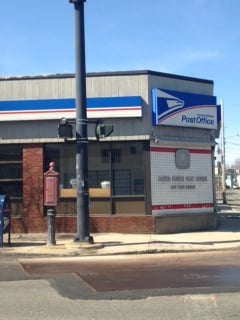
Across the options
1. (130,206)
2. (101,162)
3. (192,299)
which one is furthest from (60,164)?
(192,299)

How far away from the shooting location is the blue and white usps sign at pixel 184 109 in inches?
769

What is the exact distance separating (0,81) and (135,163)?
5470 millimetres

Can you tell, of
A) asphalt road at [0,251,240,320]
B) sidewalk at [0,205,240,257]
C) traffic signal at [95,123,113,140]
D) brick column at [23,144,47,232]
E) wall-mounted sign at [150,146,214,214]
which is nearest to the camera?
asphalt road at [0,251,240,320]

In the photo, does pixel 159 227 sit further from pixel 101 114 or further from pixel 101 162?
pixel 101 114

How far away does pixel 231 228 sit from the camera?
21.9 m

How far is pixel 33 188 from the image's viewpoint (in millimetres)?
19484

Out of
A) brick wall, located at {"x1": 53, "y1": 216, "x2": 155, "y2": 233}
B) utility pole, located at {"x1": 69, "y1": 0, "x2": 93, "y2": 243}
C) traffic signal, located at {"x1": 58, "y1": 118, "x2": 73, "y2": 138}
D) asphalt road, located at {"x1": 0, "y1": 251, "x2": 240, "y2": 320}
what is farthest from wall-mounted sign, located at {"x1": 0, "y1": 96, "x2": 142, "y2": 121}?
asphalt road, located at {"x1": 0, "y1": 251, "x2": 240, "y2": 320}

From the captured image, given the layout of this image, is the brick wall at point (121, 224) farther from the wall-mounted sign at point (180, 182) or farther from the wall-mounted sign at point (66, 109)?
the wall-mounted sign at point (66, 109)

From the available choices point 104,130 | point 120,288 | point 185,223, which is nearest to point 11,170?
point 104,130

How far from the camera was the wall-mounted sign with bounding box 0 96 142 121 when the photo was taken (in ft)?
63.2

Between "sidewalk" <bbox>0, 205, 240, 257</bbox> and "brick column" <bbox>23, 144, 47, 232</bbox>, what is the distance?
1.70 ft

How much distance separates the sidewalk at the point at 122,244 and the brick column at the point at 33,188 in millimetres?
519

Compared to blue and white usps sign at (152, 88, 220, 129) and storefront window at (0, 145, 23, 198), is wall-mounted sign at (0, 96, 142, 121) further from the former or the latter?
storefront window at (0, 145, 23, 198)

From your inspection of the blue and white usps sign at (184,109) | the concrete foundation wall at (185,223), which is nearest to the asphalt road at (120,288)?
the concrete foundation wall at (185,223)
